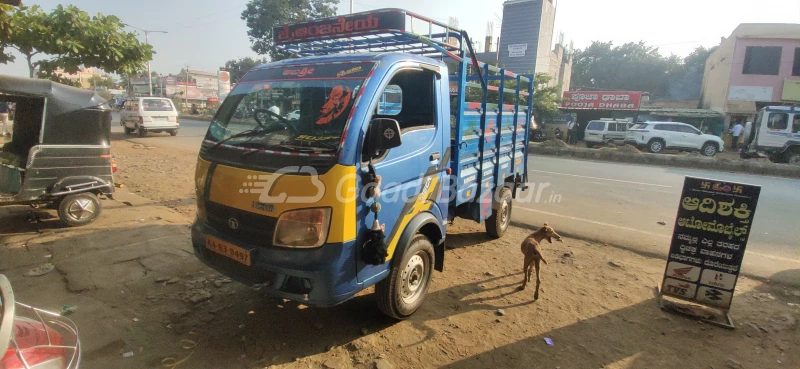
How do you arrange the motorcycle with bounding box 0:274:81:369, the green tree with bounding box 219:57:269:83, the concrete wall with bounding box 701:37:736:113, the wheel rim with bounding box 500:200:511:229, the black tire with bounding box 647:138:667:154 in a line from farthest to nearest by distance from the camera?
1. the green tree with bounding box 219:57:269:83
2. the concrete wall with bounding box 701:37:736:113
3. the black tire with bounding box 647:138:667:154
4. the wheel rim with bounding box 500:200:511:229
5. the motorcycle with bounding box 0:274:81:369

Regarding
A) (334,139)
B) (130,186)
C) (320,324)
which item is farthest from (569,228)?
(130,186)

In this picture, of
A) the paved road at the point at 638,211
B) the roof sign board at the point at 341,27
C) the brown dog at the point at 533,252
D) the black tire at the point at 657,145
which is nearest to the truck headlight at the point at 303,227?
the roof sign board at the point at 341,27

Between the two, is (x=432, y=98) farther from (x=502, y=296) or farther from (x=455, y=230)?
(x=455, y=230)

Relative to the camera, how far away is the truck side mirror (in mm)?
2529

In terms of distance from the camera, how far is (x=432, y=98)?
344 centimetres

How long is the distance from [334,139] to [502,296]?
2.33 metres

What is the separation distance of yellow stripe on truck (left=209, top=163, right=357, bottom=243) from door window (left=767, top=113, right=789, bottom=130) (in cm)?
1999

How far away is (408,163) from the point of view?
119 inches

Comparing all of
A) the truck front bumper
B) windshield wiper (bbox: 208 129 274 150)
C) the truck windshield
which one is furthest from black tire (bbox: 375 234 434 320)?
windshield wiper (bbox: 208 129 274 150)

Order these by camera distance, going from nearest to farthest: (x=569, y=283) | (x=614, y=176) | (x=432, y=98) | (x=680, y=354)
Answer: (x=680, y=354) < (x=432, y=98) < (x=569, y=283) < (x=614, y=176)

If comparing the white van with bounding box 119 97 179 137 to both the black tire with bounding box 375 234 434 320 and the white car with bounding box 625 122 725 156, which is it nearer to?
the black tire with bounding box 375 234 434 320

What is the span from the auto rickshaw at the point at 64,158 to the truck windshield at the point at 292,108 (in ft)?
10.4

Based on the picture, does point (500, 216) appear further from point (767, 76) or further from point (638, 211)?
point (767, 76)

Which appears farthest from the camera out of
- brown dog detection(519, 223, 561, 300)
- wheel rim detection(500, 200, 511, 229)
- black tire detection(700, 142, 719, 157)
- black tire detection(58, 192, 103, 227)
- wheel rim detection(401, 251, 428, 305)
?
black tire detection(700, 142, 719, 157)
